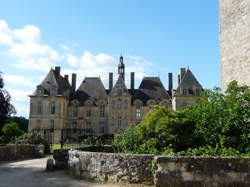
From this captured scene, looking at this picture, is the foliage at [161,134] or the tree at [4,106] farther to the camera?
the tree at [4,106]

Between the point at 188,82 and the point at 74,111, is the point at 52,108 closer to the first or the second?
the point at 74,111

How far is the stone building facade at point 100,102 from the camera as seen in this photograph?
36156mm

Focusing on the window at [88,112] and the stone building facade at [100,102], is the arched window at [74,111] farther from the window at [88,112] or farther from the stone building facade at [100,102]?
the window at [88,112]

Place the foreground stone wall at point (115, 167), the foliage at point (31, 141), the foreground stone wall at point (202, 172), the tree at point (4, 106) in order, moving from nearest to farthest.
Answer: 1. the foreground stone wall at point (202, 172)
2. the foreground stone wall at point (115, 167)
3. the foliage at point (31, 141)
4. the tree at point (4, 106)

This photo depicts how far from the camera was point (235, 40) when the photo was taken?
415 inches

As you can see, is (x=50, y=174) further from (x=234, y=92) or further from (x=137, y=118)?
(x=137, y=118)

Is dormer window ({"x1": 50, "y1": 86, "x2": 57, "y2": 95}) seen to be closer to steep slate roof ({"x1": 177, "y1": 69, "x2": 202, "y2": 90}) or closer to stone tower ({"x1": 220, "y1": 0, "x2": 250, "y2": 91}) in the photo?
steep slate roof ({"x1": 177, "y1": 69, "x2": 202, "y2": 90})

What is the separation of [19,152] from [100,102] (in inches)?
965

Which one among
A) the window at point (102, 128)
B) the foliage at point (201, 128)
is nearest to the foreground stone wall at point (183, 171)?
the foliage at point (201, 128)

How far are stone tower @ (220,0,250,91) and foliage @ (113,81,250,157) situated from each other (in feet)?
3.58

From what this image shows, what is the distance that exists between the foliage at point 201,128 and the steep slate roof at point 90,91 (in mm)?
29298

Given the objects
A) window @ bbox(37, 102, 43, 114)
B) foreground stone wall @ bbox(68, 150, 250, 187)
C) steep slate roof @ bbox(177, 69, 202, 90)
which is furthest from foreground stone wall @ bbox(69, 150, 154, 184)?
window @ bbox(37, 102, 43, 114)

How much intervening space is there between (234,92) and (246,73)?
4.15ft

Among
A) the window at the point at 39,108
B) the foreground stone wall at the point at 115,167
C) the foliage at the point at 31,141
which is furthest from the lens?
the window at the point at 39,108
